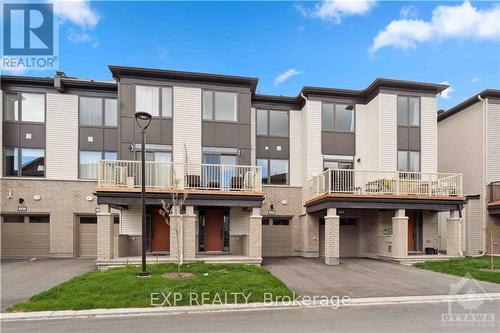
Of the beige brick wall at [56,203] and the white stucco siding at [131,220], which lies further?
the beige brick wall at [56,203]

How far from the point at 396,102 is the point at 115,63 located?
1324 cm

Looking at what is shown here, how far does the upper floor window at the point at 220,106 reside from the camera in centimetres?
1570

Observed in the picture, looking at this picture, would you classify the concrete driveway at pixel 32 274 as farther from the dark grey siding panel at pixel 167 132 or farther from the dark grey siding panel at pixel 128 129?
the dark grey siding panel at pixel 167 132

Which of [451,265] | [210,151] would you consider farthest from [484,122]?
[210,151]

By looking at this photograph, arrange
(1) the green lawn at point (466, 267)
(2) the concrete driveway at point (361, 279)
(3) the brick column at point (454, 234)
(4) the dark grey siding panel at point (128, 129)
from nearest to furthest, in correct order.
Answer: (2) the concrete driveway at point (361, 279), (1) the green lawn at point (466, 267), (3) the brick column at point (454, 234), (4) the dark grey siding panel at point (128, 129)

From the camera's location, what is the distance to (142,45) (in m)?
17.7

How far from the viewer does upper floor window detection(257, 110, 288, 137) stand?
17422mm

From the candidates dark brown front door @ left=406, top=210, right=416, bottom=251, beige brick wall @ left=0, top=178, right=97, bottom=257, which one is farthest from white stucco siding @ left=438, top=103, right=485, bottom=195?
beige brick wall @ left=0, top=178, right=97, bottom=257

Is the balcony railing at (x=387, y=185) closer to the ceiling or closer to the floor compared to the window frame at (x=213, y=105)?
closer to the floor

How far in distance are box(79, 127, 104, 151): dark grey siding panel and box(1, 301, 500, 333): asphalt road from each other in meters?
11.1

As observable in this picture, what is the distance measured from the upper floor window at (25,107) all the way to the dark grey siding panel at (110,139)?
2.93 m

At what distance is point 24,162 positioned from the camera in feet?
52.0

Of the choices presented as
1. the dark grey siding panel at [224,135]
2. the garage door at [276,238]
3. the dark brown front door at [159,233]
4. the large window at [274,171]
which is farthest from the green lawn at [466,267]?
the dark brown front door at [159,233]

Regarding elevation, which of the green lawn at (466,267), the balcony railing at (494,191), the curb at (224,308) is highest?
the balcony railing at (494,191)
